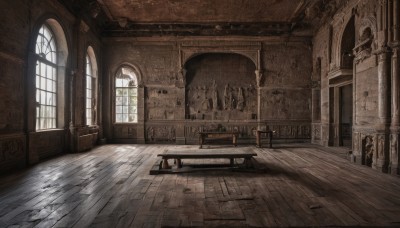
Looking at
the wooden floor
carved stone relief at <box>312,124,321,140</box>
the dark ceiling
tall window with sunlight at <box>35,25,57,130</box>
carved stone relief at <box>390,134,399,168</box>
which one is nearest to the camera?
the wooden floor

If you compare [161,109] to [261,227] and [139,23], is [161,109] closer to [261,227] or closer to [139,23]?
[139,23]

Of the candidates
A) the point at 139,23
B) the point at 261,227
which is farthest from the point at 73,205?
the point at 139,23

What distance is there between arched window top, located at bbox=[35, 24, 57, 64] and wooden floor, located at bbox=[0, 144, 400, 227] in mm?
3453

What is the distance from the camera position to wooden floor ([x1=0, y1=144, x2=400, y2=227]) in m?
3.12

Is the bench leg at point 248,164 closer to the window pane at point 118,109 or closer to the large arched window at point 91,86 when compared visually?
the large arched window at point 91,86

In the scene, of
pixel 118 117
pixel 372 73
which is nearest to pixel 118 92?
pixel 118 117

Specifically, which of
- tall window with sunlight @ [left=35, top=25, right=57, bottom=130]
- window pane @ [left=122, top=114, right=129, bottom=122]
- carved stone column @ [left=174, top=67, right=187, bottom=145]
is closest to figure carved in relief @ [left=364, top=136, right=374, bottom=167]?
carved stone column @ [left=174, top=67, right=187, bottom=145]

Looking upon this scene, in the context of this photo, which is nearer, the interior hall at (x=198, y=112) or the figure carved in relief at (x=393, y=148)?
the interior hall at (x=198, y=112)

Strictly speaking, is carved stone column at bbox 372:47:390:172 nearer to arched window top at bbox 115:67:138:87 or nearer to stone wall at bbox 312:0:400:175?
stone wall at bbox 312:0:400:175

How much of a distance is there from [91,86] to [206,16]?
564 cm

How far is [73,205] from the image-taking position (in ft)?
11.9

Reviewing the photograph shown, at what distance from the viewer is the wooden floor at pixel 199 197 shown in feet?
10.2

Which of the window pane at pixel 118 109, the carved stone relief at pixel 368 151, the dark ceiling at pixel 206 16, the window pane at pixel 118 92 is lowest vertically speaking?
the carved stone relief at pixel 368 151

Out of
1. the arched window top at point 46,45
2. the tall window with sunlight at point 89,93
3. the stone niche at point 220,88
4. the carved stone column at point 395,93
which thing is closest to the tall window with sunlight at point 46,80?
the arched window top at point 46,45
